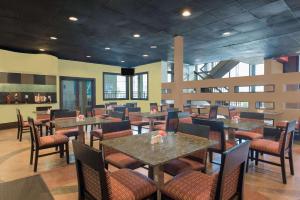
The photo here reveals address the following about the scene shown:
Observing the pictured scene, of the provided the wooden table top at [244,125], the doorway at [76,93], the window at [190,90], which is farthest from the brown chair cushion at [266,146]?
the doorway at [76,93]

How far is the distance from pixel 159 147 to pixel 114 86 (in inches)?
358

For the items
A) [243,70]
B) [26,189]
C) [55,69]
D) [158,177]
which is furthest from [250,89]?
[55,69]

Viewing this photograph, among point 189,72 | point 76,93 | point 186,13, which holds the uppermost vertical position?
point 186,13

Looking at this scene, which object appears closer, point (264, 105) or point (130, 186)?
point (130, 186)

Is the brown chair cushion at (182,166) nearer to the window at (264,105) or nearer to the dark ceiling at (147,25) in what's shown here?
the dark ceiling at (147,25)

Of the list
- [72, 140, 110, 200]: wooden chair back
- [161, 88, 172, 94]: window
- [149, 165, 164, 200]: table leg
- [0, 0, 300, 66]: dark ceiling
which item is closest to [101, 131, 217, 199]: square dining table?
[149, 165, 164, 200]: table leg

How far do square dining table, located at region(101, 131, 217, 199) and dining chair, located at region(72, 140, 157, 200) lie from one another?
0.59 ft

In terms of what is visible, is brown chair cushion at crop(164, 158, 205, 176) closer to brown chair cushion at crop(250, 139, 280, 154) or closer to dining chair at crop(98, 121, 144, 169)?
dining chair at crop(98, 121, 144, 169)

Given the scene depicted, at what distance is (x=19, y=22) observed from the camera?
4.44 m

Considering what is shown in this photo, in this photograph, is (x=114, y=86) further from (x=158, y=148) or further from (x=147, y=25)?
(x=158, y=148)

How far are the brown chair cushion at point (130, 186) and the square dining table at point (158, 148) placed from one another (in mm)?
129

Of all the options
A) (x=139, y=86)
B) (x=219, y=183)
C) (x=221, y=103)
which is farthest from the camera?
(x=139, y=86)

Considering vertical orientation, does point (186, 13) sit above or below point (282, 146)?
above

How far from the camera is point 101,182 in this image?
139 centimetres
